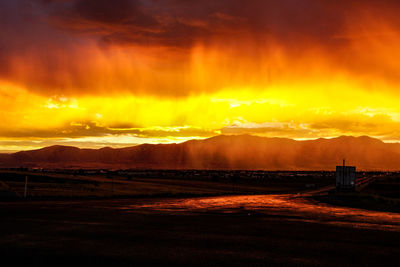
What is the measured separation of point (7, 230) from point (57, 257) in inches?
238

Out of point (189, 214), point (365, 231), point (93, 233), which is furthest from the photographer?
point (189, 214)

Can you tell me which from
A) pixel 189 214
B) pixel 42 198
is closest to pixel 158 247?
pixel 189 214

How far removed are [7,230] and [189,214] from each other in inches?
406

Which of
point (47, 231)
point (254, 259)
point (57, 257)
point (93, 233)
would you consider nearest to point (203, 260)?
point (254, 259)

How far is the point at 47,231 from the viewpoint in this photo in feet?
55.7

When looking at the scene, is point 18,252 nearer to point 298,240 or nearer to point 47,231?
point 47,231

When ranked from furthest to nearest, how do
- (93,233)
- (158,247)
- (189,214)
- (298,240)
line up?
(189,214), (93,233), (298,240), (158,247)

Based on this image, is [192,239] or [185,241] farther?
[192,239]

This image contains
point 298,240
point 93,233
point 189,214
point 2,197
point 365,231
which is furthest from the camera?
point 2,197

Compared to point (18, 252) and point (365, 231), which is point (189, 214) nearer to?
point (365, 231)

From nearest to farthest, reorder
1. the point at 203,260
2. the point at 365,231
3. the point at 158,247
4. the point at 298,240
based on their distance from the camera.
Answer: the point at 203,260, the point at 158,247, the point at 298,240, the point at 365,231

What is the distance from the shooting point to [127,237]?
52.2 feet

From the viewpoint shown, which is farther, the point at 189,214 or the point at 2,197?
the point at 2,197

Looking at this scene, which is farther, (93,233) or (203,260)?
(93,233)
